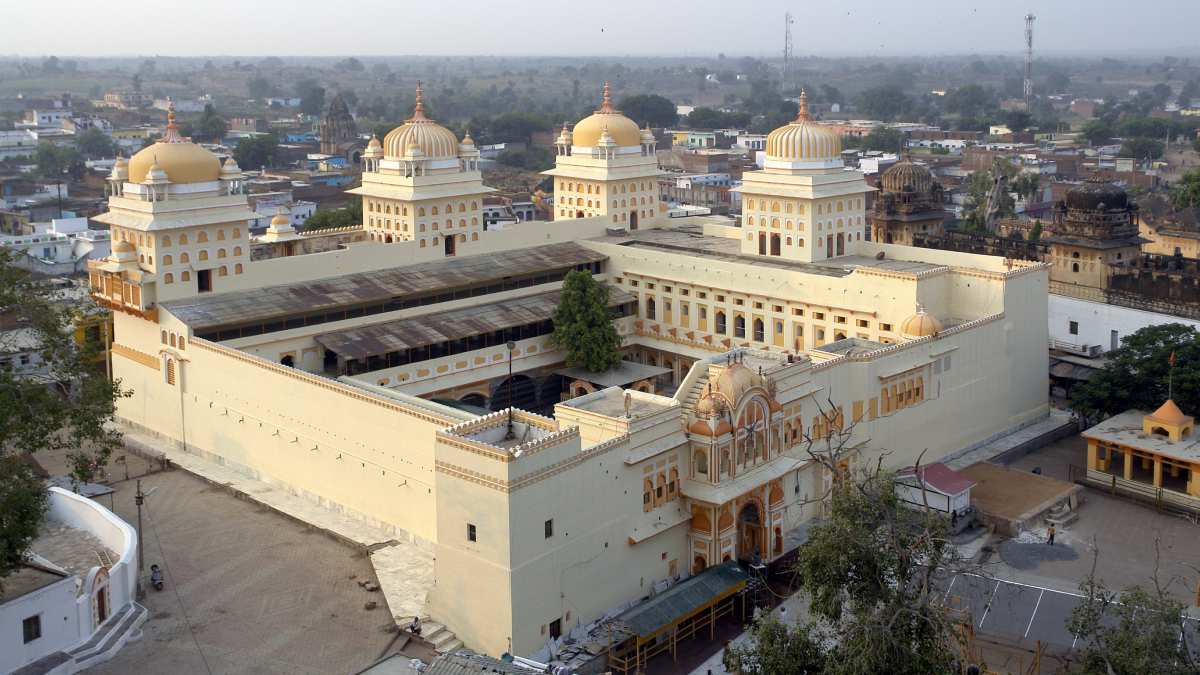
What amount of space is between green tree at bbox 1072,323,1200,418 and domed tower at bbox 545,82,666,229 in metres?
17.4

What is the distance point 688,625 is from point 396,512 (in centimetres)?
751

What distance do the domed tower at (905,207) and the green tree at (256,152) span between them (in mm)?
68226

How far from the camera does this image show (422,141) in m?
42.0

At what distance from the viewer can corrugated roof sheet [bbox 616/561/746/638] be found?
24922mm

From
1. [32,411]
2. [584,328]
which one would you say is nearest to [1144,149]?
[584,328]

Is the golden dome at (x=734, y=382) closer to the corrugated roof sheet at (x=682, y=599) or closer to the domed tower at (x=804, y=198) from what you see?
the corrugated roof sheet at (x=682, y=599)

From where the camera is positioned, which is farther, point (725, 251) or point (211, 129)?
point (211, 129)

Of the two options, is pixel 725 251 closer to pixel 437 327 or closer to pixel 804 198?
pixel 804 198

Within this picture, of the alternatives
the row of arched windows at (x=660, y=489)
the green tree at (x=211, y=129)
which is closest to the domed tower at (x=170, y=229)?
the row of arched windows at (x=660, y=489)

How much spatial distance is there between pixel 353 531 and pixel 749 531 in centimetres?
910

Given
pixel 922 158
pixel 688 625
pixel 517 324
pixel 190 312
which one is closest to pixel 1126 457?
pixel 688 625

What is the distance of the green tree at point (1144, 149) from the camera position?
11056 centimetres

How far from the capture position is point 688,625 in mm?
25703

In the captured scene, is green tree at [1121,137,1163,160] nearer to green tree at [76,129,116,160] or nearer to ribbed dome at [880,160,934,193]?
ribbed dome at [880,160,934,193]
